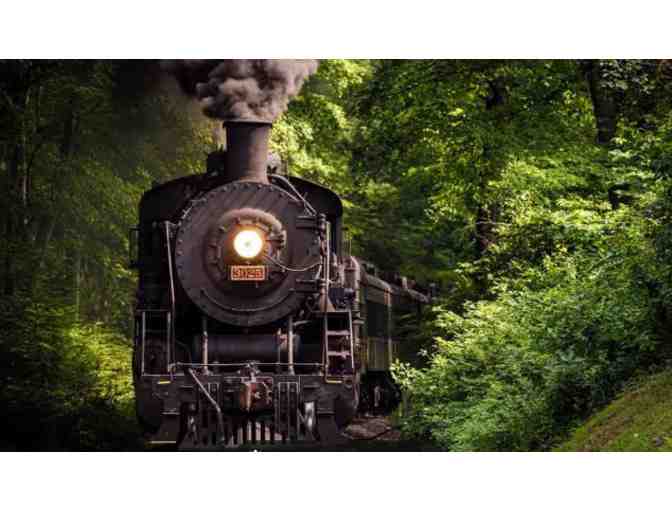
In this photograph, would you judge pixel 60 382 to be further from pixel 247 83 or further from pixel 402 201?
pixel 402 201

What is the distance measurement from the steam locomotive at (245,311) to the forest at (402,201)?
0.63 meters

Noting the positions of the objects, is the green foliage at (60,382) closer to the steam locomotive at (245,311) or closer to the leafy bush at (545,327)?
the steam locomotive at (245,311)

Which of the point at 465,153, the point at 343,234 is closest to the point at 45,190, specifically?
the point at 343,234

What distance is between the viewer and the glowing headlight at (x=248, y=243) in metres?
10.2

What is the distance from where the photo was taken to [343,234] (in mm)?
11227

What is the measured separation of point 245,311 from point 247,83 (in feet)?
6.48

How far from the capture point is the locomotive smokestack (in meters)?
10.4

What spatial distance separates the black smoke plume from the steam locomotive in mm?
223

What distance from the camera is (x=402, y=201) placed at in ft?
35.8

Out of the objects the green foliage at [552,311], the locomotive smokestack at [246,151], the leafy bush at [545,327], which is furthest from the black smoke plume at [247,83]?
the leafy bush at [545,327]

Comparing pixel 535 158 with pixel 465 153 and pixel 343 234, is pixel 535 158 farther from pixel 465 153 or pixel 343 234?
pixel 343 234

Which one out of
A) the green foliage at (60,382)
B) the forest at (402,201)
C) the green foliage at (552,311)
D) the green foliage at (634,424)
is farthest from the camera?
the green foliage at (60,382)
